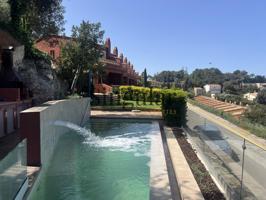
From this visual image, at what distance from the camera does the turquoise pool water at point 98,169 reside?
8125 mm

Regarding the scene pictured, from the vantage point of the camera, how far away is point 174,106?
19.0 metres

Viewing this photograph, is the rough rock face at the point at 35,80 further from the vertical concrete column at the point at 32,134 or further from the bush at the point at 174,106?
the vertical concrete column at the point at 32,134

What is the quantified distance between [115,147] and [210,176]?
5.75 metres

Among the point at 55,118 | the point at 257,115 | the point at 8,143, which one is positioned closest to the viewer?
the point at 8,143

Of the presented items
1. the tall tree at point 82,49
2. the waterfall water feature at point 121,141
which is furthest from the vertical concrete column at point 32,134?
the tall tree at point 82,49

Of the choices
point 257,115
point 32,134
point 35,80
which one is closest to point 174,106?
point 257,115

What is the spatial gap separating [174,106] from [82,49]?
13709 mm

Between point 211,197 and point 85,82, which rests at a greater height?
point 85,82

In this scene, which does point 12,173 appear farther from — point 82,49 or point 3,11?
point 82,49

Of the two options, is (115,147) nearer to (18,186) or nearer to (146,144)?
(146,144)

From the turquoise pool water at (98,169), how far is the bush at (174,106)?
2.61m

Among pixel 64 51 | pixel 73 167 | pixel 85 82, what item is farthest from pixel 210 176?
pixel 85 82

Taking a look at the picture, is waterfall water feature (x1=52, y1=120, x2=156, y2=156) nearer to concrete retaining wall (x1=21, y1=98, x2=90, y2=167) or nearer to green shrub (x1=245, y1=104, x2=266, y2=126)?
concrete retaining wall (x1=21, y1=98, x2=90, y2=167)

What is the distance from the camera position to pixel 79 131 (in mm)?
17422
